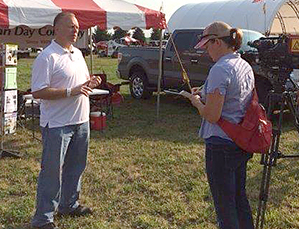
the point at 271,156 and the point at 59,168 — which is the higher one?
the point at 271,156

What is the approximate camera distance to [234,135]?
9.22 ft

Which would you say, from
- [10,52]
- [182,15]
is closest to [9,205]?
[10,52]

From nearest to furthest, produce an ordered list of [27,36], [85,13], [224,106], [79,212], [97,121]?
[224,106] → [79,212] → [85,13] → [97,121] → [27,36]

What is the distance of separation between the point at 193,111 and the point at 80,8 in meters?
3.88

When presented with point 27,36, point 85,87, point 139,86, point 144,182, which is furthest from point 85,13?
point 139,86

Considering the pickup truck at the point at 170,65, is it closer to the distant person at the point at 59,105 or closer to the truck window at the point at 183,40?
the truck window at the point at 183,40

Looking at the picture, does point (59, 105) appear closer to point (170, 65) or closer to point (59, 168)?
point (59, 168)

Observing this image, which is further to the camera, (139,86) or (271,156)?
(139,86)

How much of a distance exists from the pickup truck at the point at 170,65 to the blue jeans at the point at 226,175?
218 inches

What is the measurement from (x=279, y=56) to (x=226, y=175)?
103 centimetres

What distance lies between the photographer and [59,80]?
360cm

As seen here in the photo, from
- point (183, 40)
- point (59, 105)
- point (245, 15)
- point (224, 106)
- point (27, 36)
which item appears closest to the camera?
point (224, 106)

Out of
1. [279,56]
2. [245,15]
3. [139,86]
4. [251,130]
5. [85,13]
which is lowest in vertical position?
[139,86]

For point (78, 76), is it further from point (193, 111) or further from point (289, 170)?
point (193, 111)
